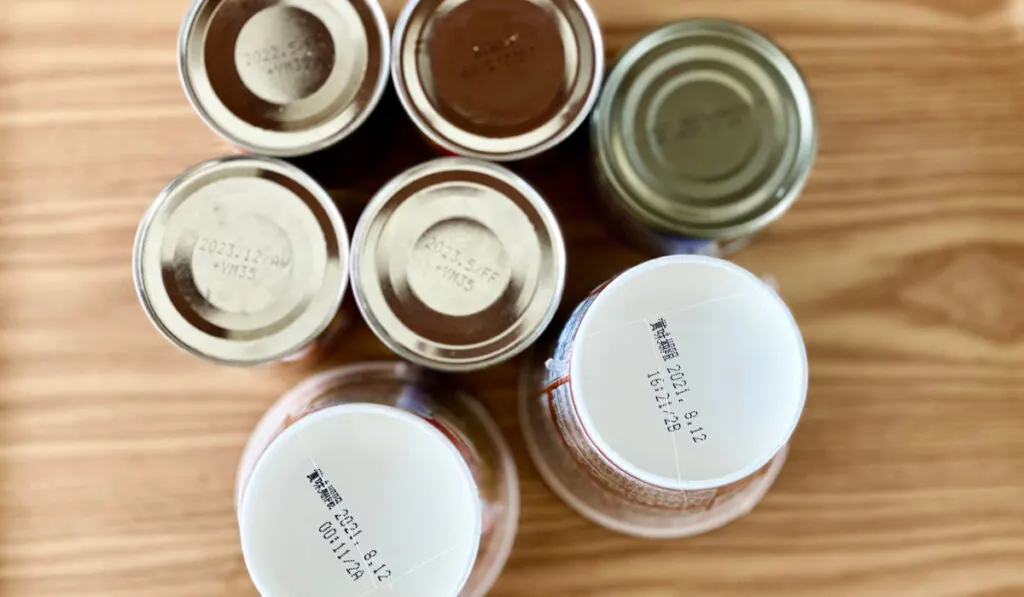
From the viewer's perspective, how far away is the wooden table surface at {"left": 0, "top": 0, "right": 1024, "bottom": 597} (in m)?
0.63

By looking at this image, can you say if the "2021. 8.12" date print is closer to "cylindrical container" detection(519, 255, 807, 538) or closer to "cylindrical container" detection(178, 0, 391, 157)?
"cylindrical container" detection(519, 255, 807, 538)

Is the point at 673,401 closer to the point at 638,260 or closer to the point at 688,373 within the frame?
the point at 688,373

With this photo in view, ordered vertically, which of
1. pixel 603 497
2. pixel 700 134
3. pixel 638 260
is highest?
pixel 700 134

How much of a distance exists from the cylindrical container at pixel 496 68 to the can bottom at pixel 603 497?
0.56 ft

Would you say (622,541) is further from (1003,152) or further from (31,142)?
(31,142)

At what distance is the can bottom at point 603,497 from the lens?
62 cm

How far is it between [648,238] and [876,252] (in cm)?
20

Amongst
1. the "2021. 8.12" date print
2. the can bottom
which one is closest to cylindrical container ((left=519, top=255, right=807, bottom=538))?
the "2021. 8.12" date print

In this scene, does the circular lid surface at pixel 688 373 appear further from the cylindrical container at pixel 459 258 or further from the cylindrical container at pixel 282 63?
the cylindrical container at pixel 282 63

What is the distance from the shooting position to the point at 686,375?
48 centimetres

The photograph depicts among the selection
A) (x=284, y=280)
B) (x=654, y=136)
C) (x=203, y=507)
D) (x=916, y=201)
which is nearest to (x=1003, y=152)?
(x=916, y=201)

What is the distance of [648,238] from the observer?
0.60m

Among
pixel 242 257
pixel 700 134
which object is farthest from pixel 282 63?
pixel 700 134

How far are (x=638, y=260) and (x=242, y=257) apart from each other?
0.30m
